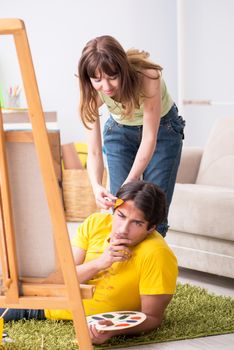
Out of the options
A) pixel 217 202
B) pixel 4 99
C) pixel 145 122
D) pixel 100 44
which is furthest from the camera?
pixel 4 99

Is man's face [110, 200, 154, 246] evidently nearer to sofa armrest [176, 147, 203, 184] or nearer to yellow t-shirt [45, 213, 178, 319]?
yellow t-shirt [45, 213, 178, 319]

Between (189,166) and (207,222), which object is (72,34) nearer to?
(189,166)

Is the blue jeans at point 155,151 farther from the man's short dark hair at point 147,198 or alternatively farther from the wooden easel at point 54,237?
the wooden easel at point 54,237

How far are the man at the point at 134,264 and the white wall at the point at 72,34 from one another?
3.48 meters

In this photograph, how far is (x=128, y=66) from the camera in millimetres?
2648

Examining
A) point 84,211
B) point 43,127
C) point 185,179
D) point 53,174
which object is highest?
point 43,127

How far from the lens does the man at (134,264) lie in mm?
2686

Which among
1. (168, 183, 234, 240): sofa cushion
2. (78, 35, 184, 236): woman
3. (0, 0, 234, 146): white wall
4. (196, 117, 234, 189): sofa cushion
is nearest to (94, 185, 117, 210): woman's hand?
(78, 35, 184, 236): woman

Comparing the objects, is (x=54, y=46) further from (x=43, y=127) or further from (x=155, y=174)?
(x=43, y=127)

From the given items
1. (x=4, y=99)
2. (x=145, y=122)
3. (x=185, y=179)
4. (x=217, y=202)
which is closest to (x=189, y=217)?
(x=217, y=202)

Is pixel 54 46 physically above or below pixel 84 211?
above

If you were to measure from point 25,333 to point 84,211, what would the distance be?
2891 millimetres

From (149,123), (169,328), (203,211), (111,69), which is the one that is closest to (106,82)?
(111,69)

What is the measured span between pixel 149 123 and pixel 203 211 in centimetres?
93
